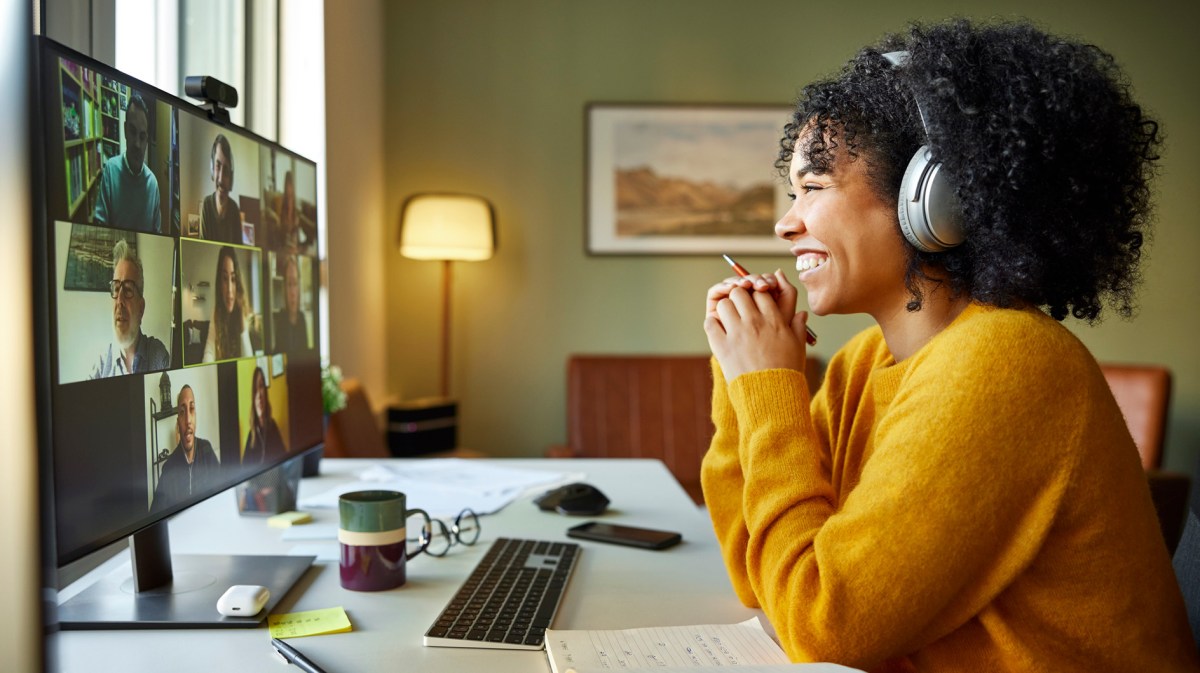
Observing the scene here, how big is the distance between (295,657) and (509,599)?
10.4 inches

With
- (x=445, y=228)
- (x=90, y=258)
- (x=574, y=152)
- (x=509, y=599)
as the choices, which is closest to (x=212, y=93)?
(x=90, y=258)

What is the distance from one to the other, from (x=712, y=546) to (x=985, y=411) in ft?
2.02

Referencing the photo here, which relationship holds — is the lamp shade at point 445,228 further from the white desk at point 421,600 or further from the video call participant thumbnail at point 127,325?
the video call participant thumbnail at point 127,325

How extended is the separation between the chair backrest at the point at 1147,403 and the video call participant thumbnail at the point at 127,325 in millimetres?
3289

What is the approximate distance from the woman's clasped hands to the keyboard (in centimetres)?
33

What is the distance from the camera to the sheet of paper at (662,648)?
2.89 feet

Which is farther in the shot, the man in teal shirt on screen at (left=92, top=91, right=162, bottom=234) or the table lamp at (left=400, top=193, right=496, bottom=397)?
the table lamp at (left=400, top=193, right=496, bottom=397)

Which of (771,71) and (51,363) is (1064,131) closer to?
(51,363)

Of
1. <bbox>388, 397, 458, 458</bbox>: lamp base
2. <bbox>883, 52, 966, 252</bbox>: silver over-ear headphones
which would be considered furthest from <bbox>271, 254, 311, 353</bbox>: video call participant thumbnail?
<bbox>388, 397, 458, 458</bbox>: lamp base

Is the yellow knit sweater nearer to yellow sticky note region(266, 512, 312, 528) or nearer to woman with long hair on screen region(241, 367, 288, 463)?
woman with long hair on screen region(241, 367, 288, 463)

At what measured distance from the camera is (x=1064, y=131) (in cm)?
91

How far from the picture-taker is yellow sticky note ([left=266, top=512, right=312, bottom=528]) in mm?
1420

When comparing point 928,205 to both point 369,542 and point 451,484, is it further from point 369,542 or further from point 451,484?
point 451,484

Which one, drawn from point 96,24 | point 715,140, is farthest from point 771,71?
point 96,24
